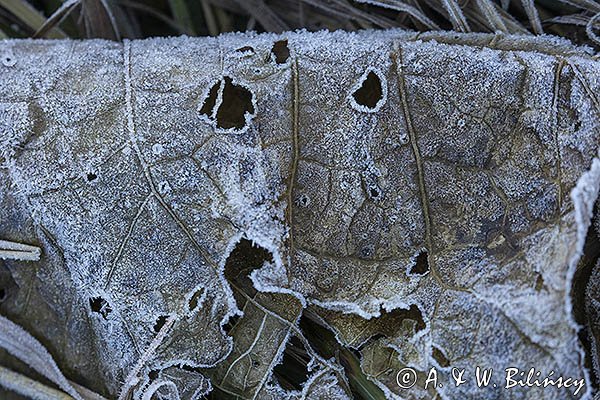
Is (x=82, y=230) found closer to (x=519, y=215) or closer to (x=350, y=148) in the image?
(x=350, y=148)

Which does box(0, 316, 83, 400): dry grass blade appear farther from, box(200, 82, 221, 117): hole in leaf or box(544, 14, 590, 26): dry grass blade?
box(544, 14, 590, 26): dry grass blade

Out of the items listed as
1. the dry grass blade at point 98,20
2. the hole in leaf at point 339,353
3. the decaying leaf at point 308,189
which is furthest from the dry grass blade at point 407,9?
the hole in leaf at point 339,353

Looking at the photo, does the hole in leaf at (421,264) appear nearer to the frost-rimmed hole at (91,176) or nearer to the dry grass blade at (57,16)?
the frost-rimmed hole at (91,176)

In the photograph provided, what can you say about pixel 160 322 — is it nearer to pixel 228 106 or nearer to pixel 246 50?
pixel 228 106

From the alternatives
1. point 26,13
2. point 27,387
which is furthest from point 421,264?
point 26,13

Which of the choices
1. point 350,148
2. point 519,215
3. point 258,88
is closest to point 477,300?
point 519,215

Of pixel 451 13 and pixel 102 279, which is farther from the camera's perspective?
pixel 451 13
